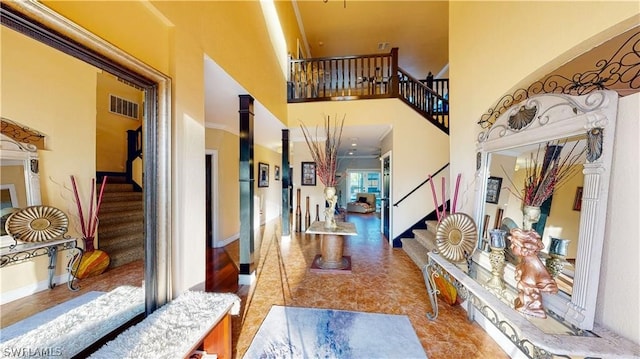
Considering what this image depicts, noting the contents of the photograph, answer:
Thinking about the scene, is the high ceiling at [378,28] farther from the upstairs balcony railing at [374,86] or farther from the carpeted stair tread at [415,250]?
the carpeted stair tread at [415,250]

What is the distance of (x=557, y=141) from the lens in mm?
1477

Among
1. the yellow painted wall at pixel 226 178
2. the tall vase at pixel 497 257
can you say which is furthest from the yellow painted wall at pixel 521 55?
the yellow painted wall at pixel 226 178

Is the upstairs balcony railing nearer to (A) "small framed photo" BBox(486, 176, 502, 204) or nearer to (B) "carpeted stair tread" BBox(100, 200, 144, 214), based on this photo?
(A) "small framed photo" BBox(486, 176, 502, 204)

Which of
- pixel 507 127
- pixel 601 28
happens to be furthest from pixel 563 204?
pixel 601 28

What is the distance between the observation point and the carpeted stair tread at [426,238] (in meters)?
3.47

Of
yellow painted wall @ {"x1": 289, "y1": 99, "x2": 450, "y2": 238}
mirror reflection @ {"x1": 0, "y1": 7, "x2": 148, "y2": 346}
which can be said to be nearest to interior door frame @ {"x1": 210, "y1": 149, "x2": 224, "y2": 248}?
yellow painted wall @ {"x1": 289, "y1": 99, "x2": 450, "y2": 238}

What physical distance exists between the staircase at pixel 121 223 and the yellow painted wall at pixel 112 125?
10 centimetres

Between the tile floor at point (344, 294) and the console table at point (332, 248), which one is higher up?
the console table at point (332, 248)

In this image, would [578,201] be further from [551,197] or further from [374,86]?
[374,86]

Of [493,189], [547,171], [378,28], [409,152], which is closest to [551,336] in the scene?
[547,171]

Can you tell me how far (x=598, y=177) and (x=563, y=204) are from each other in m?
0.31

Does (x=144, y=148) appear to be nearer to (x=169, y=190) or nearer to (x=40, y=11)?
(x=169, y=190)

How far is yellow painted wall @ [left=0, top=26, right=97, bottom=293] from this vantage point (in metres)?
0.86

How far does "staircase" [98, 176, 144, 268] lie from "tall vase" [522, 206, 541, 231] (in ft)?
8.72
